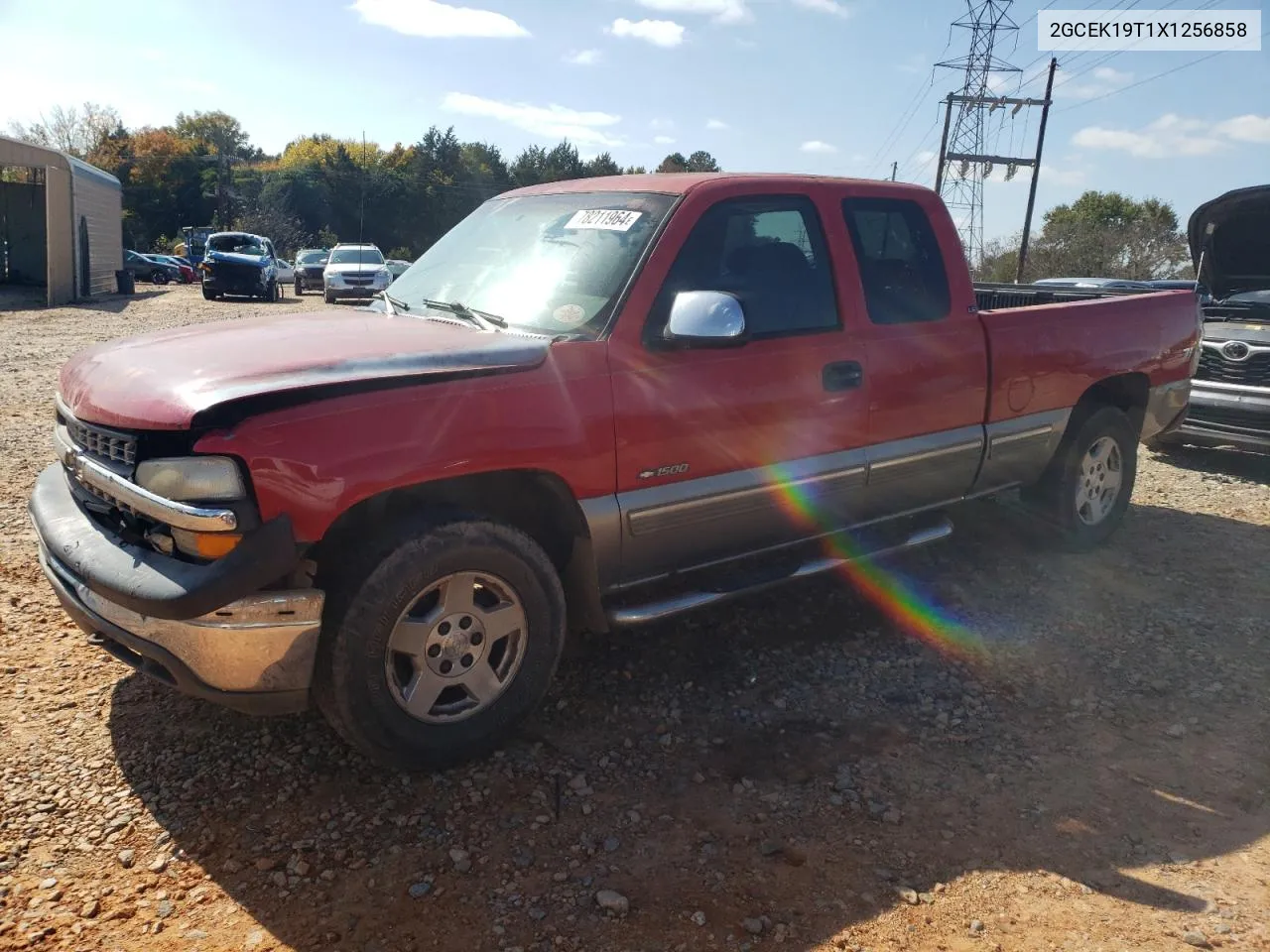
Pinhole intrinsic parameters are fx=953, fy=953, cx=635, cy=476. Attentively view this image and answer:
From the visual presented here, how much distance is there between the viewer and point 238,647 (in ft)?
9.00

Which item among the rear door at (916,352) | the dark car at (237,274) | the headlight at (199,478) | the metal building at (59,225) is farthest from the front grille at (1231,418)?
the dark car at (237,274)

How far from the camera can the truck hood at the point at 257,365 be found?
2768 millimetres

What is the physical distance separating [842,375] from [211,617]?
2.62 metres

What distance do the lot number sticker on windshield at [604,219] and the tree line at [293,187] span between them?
1949 inches

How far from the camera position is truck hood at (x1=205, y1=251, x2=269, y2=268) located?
24.9 meters

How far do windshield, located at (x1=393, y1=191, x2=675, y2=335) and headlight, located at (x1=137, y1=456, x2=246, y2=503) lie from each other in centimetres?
127

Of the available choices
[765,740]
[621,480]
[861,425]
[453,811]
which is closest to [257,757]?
[453,811]

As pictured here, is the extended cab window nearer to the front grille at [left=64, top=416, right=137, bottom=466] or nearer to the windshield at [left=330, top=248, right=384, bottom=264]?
the front grille at [left=64, top=416, right=137, bottom=466]

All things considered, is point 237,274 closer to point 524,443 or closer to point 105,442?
point 105,442

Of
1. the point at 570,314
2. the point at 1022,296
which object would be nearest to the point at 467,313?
the point at 570,314

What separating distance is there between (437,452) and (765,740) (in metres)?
1.61

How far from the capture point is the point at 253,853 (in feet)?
9.14

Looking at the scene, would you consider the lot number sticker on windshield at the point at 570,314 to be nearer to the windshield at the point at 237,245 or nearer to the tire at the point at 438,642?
the tire at the point at 438,642

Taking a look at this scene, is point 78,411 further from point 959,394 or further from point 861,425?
point 959,394
